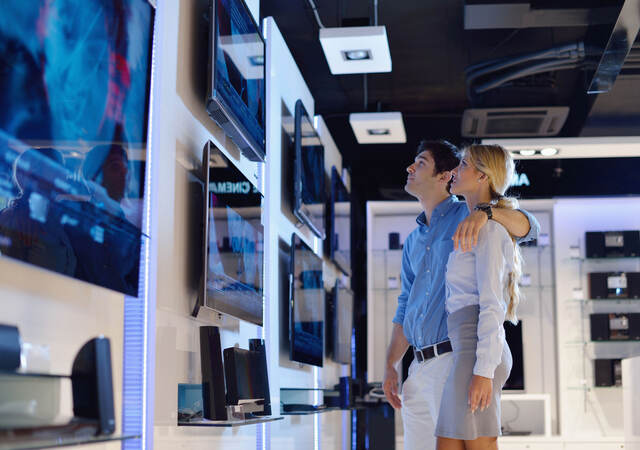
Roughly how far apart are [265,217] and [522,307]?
4776 mm

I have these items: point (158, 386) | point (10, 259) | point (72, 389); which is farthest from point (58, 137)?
point (158, 386)

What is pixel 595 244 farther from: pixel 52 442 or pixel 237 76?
pixel 52 442

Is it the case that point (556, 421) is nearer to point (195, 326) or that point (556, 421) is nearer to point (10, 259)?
point (195, 326)

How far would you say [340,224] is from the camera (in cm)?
647

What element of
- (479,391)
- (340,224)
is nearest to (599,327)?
(340,224)

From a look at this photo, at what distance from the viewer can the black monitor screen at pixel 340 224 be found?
612cm

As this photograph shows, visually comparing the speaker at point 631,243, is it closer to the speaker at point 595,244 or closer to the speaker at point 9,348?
the speaker at point 595,244

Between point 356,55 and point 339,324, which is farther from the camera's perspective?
point 339,324

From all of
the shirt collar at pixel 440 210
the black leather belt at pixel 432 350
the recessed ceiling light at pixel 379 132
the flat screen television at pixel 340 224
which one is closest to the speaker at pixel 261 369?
the black leather belt at pixel 432 350

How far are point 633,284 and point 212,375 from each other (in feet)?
19.7

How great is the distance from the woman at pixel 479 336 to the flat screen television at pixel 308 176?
2051 mm

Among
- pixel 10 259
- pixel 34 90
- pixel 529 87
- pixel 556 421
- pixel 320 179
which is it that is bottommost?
pixel 556 421

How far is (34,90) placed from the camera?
166cm

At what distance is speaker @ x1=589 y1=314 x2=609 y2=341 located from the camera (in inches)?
301
